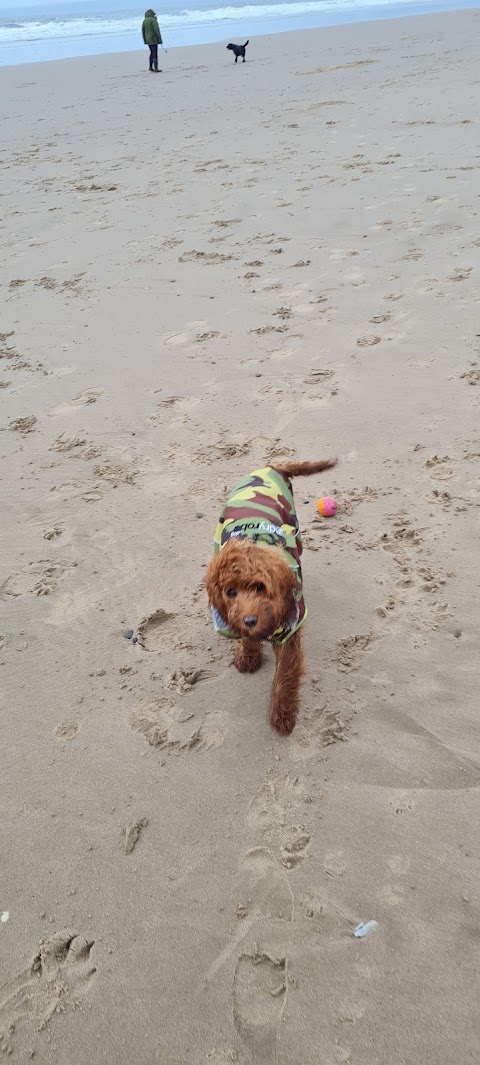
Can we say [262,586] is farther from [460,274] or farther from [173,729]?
[460,274]

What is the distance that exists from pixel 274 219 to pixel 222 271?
131cm

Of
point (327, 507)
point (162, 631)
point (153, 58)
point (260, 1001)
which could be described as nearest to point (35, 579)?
point (162, 631)

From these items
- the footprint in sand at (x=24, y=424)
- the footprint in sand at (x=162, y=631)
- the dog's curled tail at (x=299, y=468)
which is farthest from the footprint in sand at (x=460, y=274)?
the footprint in sand at (x=162, y=631)

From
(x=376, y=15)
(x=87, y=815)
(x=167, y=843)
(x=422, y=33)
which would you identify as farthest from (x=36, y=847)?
Answer: (x=376, y=15)

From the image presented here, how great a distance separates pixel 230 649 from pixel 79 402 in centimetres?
253

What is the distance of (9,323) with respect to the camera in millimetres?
5668

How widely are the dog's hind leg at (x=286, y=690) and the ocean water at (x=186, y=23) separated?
90.8 ft

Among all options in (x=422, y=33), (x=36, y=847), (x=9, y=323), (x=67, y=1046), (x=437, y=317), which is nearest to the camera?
(x=67, y=1046)

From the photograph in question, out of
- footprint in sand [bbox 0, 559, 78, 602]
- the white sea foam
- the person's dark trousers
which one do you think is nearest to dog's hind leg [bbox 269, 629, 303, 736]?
footprint in sand [bbox 0, 559, 78, 602]

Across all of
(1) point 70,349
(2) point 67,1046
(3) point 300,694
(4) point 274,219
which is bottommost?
(2) point 67,1046

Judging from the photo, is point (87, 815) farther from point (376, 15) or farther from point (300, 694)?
point (376, 15)

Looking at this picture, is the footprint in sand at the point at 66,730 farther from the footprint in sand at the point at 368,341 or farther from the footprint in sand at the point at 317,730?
the footprint in sand at the point at 368,341

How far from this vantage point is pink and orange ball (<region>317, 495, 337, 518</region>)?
3.47 meters

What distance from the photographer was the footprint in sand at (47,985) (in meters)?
1.80
